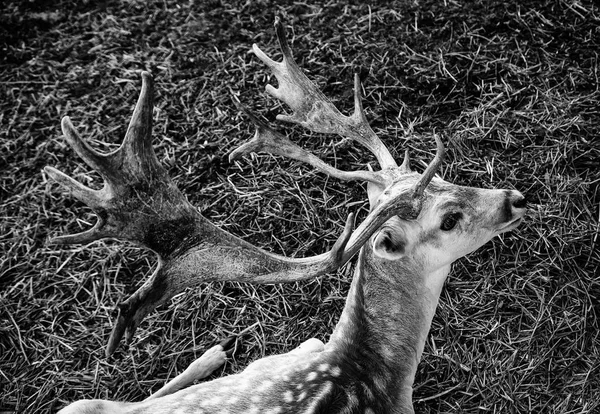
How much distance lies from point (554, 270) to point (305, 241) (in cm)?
127

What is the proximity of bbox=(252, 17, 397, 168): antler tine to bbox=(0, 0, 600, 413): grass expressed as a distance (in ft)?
2.09

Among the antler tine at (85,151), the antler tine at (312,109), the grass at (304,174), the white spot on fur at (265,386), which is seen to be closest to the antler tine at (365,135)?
the antler tine at (312,109)

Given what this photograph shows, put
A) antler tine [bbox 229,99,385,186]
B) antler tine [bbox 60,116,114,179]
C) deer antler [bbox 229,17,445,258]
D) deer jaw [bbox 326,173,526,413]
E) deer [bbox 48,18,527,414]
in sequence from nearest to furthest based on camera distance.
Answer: antler tine [bbox 60,116,114,179] < deer [bbox 48,18,527,414] < deer antler [bbox 229,17,445,258] < deer jaw [bbox 326,173,526,413] < antler tine [bbox 229,99,385,186]

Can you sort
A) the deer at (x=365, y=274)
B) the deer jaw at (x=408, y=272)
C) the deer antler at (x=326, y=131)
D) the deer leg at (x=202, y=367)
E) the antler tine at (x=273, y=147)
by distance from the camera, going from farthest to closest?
the deer leg at (x=202, y=367), the antler tine at (x=273, y=147), the deer jaw at (x=408, y=272), the deer antler at (x=326, y=131), the deer at (x=365, y=274)

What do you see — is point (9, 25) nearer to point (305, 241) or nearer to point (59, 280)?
point (59, 280)

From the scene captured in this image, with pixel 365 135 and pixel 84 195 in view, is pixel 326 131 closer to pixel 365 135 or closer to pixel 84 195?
pixel 365 135

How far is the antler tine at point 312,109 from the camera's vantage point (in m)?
3.09

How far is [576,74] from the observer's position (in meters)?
3.82

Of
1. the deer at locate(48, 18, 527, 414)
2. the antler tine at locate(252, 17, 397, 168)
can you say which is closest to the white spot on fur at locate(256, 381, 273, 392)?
the deer at locate(48, 18, 527, 414)

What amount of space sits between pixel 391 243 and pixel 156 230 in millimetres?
901

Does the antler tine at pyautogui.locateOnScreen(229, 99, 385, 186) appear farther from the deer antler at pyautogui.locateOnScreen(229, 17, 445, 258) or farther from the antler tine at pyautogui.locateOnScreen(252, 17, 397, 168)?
the antler tine at pyautogui.locateOnScreen(252, 17, 397, 168)

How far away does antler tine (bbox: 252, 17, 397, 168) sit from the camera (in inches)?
122

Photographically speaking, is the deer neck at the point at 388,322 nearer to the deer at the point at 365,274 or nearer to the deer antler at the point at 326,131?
the deer at the point at 365,274

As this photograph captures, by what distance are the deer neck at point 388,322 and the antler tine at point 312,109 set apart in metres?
0.60
